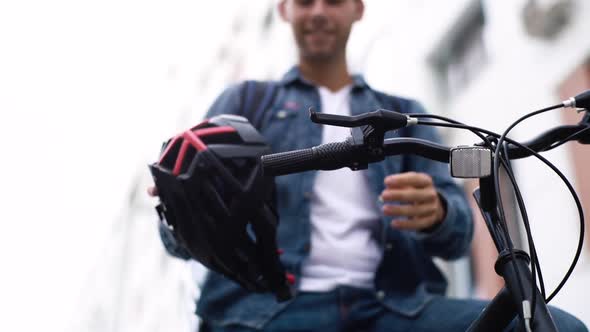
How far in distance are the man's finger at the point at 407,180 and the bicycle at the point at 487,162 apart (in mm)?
441

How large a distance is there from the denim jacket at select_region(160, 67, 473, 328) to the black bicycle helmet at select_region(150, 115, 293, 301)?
0.96 ft

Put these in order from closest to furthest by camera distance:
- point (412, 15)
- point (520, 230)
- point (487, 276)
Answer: point (520, 230) < point (487, 276) < point (412, 15)

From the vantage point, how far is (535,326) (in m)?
1.15

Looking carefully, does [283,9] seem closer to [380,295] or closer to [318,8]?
[318,8]

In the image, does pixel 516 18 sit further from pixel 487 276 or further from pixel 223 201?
pixel 223 201

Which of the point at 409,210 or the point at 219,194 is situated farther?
the point at 409,210

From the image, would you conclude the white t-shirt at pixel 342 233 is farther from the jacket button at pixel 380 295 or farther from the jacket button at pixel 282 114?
the jacket button at pixel 282 114

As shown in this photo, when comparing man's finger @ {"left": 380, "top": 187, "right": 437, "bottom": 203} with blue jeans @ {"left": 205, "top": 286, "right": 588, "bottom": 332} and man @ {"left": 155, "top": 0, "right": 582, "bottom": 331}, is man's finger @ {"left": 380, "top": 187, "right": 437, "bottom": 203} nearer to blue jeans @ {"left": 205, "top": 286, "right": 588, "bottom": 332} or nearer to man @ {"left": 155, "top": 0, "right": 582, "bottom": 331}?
man @ {"left": 155, "top": 0, "right": 582, "bottom": 331}

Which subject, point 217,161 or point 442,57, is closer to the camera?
point 217,161

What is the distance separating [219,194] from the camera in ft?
5.72

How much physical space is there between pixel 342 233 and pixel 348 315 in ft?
0.87

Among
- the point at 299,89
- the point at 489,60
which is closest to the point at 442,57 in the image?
the point at 489,60

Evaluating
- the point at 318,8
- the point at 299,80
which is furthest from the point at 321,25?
the point at 299,80

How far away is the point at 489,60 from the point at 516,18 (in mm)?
660
